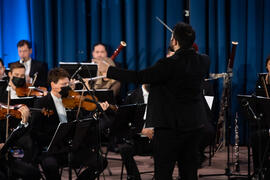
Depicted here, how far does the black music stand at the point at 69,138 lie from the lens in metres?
3.68

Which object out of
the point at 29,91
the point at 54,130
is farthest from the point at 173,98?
the point at 29,91

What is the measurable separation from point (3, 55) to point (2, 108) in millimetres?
3565

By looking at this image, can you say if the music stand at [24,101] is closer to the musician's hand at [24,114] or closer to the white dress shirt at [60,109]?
the white dress shirt at [60,109]

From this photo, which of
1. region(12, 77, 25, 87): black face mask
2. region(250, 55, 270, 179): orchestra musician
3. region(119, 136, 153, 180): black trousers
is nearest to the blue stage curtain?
region(250, 55, 270, 179): orchestra musician

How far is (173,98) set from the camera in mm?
3068

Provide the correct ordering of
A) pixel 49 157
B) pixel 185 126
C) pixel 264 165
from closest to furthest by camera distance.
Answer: pixel 185 126, pixel 49 157, pixel 264 165

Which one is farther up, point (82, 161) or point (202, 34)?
point (202, 34)

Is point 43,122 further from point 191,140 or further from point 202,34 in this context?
point 202,34

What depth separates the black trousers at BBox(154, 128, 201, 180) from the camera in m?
3.09

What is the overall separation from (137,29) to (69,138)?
3323 mm

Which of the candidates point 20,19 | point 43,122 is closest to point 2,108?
point 43,122

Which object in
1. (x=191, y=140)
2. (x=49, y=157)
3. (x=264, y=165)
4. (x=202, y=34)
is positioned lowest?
(x=264, y=165)

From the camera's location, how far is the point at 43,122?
427cm

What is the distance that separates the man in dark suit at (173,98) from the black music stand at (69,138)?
2.55ft
